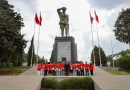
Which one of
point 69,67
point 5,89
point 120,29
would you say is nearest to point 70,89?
point 5,89

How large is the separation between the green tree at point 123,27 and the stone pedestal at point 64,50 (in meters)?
13.8

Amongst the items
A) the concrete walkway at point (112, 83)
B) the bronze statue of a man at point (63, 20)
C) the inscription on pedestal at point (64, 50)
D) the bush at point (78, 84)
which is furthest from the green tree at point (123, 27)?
Result: the bush at point (78, 84)

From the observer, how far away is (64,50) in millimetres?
24297

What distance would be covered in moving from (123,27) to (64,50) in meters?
15.5

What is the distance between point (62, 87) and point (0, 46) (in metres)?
10.1

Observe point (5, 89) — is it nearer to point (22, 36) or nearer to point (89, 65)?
point (89, 65)

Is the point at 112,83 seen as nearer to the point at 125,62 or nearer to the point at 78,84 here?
the point at 78,84

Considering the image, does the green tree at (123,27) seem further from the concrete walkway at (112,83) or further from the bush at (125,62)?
the concrete walkway at (112,83)

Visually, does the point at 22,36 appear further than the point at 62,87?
Yes

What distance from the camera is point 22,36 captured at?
79.3 feet

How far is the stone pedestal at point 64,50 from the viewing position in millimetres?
24016

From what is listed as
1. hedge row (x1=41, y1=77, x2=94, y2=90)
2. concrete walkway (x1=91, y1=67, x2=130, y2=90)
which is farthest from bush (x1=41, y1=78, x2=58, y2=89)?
concrete walkway (x1=91, y1=67, x2=130, y2=90)

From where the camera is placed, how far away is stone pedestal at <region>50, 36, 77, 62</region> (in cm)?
2402

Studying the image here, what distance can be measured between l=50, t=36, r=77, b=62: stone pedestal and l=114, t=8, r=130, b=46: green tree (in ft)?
45.2
